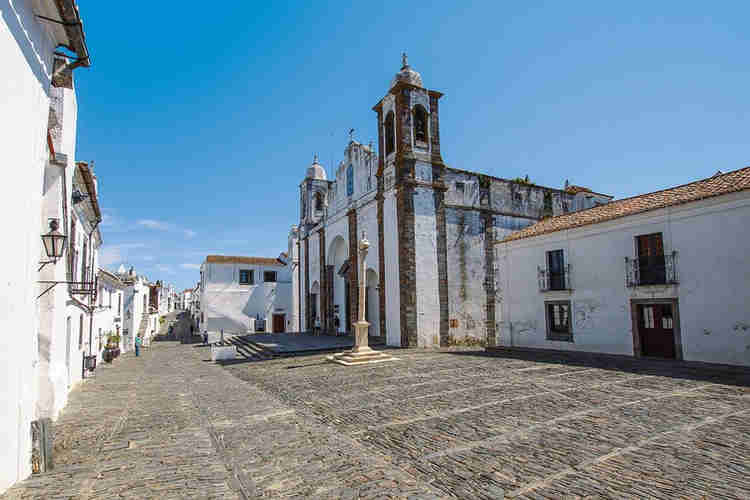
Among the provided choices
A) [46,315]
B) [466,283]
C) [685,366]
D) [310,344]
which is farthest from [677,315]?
[46,315]

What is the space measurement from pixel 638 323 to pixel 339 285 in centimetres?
1526

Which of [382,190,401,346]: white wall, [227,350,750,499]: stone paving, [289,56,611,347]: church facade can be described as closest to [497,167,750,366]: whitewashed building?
[289,56,611,347]: church facade

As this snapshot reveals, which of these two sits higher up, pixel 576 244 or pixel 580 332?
pixel 576 244

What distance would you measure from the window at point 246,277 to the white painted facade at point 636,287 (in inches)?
981

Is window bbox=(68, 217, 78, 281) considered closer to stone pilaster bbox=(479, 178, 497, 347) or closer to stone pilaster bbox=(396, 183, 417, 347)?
stone pilaster bbox=(396, 183, 417, 347)

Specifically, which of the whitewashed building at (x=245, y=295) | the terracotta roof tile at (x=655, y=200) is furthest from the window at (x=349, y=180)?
the whitewashed building at (x=245, y=295)

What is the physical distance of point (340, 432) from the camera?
6121 millimetres

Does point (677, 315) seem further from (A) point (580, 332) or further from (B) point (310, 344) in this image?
(B) point (310, 344)

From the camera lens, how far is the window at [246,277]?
36.8 metres

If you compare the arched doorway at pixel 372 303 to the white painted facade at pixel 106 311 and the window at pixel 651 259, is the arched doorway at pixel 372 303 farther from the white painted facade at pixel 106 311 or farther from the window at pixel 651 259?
the white painted facade at pixel 106 311

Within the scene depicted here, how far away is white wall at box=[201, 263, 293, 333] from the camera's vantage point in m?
35.0

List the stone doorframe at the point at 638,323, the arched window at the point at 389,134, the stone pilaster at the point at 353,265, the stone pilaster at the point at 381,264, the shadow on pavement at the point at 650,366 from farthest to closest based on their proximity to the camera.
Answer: the stone pilaster at the point at 353,265, the arched window at the point at 389,134, the stone pilaster at the point at 381,264, the stone doorframe at the point at 638,323, the shadow on pavement at the point at 650,366

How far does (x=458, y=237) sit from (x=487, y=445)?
1464 centimetres

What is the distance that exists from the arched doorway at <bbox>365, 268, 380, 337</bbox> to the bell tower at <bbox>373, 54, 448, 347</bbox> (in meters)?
2.44
